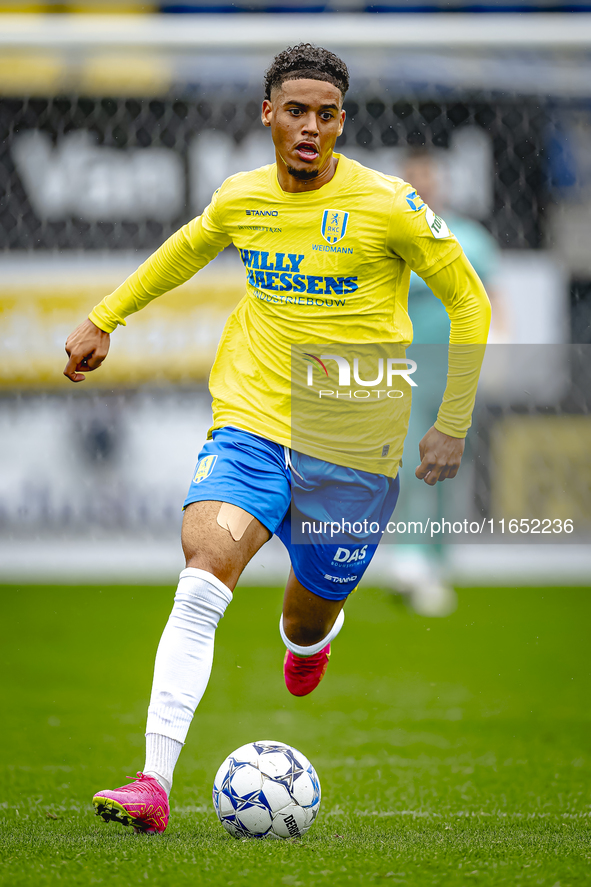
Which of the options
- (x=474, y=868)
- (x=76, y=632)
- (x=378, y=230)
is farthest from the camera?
(x=76, y=632)

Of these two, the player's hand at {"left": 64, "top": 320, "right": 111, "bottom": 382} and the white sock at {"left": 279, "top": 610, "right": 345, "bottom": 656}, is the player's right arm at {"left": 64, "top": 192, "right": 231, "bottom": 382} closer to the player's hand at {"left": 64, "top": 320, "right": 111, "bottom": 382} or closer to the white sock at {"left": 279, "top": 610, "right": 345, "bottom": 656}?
the player's hand at {"left": 64, "top": 320, "right": 111, "bottom": 382}

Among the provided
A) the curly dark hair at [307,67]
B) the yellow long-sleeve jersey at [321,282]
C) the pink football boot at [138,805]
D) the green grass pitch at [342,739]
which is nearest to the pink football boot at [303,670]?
the green grass pitch at [342,739]

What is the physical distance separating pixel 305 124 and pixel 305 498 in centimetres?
103

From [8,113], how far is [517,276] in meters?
3.52

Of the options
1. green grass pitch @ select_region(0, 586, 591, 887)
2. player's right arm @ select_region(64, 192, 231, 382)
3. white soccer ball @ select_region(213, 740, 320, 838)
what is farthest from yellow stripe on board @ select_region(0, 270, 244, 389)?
white soccer ball @ select_region(213, 740, 320, 838)

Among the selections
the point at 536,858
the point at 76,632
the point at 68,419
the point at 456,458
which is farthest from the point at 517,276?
the point at 536,858

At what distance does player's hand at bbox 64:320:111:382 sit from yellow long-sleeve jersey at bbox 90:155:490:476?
0.11ft

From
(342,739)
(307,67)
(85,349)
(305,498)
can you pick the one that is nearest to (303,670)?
(342,739)

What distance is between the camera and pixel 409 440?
231 inches

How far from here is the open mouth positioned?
276cm

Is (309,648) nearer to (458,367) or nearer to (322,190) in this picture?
(458,367)

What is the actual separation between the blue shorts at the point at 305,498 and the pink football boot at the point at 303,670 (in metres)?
0.40

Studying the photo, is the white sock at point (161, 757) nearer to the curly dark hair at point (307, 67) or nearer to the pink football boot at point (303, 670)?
the pink football boot at point (303, 670)

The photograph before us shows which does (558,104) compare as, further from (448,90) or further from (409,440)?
(409,440)
